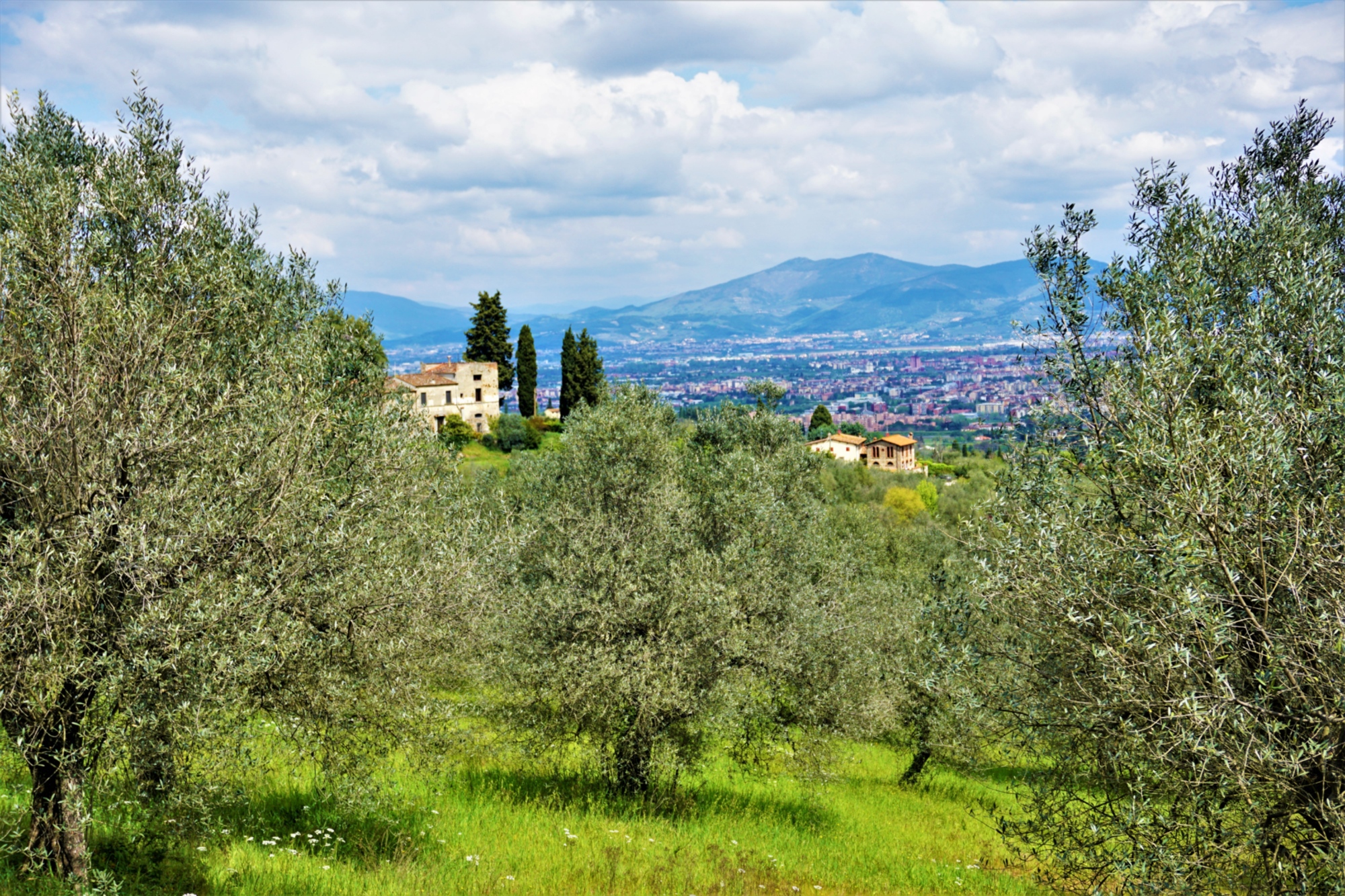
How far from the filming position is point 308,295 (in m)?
15.6

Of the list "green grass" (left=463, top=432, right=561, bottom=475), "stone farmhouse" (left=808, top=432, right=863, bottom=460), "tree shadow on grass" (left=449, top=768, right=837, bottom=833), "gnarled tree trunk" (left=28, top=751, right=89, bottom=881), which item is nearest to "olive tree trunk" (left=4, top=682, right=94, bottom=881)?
"gnarled tree trunk" (left=28, top=751, right=89, bottom=881)

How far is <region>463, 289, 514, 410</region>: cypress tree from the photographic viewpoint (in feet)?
337

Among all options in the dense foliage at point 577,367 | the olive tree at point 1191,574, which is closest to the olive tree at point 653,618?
the olive tree at point 1191,574

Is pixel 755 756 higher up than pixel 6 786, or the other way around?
pixel 6 786

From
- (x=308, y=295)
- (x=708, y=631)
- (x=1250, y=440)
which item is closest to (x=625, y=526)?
(x=708, y=631)

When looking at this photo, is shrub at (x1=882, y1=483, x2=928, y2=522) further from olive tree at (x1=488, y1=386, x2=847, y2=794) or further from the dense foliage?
olive tree at (x1=488, y1=386, x2=847, y2=794)

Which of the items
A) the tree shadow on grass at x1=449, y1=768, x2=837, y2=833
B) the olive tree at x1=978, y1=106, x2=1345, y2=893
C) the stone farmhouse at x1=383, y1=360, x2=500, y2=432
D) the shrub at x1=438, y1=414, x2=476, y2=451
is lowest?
the tree shadow on grass at x1=449, y1=768, x2=837, y2=833

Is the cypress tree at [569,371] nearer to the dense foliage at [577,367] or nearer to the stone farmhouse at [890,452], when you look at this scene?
the dense foliage at [577,367]

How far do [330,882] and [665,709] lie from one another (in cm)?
722

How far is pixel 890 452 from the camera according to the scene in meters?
164

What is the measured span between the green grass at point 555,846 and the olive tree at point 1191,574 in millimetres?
6208

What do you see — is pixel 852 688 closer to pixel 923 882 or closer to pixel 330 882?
pixel 923 882

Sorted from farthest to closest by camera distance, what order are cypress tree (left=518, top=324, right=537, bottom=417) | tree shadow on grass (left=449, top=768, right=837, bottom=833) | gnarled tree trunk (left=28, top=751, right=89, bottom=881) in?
cypress tree (left=518, top=324, right=537, bottom=417), tree shadow on grass (left=449, top=768, right=837, bottom=833), gnarled tree trunk (left=28, top=751, right=89, bottom=881)

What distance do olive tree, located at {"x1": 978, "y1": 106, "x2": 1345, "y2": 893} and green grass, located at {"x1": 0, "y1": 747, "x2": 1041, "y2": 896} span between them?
621 centimetres
